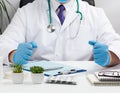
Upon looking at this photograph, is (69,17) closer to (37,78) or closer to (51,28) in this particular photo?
(51,28)

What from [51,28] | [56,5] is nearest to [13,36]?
[51,28]

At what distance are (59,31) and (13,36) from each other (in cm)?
30

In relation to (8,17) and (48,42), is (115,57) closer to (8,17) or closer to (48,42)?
(48,42)

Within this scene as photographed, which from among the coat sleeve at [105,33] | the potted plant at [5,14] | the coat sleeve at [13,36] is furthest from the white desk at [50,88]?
the potted plant at [5,14]

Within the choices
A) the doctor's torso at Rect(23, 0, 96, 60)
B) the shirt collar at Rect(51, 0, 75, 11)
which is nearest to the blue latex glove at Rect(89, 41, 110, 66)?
the doctor's torso at Rect(23, 0, 96, 60)

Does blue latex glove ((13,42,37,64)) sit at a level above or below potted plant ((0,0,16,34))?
below

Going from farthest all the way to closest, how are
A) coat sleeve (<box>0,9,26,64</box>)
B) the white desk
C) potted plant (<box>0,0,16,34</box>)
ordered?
1. potted plant (<box>0,0,16,34</box>)
2. coat sleeve (<box>0,9,26,64</box>)
3. the white desk

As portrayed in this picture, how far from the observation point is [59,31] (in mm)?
1798

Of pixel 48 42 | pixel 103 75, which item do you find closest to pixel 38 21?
pixel 48 42

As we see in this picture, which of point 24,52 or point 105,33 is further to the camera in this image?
point 105,33

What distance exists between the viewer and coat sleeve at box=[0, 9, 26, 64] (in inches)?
62.4

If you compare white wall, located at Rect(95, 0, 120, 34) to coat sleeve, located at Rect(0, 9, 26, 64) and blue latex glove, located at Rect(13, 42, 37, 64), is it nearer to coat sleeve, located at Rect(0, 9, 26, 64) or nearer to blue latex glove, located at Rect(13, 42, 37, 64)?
coat sleeve, located at Rect(0, 9, 26, 64)

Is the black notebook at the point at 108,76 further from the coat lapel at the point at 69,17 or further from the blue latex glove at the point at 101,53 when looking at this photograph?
the coat lapel at the point at 69,17

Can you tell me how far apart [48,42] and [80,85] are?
774 millimetres
